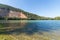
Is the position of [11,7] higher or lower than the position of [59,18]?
higher

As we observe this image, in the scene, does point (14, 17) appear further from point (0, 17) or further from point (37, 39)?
point (37, 39)

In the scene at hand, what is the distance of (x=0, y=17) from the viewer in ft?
304

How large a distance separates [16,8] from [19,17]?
23189 millimetres

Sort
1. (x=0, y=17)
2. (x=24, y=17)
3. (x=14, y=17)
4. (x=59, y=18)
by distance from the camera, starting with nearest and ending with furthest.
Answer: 1. (x=0, y=17)
2. (x=14, y=17)
3. (x=24, y=17)
4. (x=59, y=18)

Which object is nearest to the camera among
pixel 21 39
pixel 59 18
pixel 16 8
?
pixel 21 39

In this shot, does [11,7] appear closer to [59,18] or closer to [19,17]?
Result: [19,17]

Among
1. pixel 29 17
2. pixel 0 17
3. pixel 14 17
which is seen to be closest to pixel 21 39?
pixel 0 17

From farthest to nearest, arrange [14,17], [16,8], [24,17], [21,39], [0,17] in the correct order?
1. [16,8]
2. [24,17]
3. [14,17]
4. [0,17]
5. [21,39]

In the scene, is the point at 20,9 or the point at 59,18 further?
the point at 59,18

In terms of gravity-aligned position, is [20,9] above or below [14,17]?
above

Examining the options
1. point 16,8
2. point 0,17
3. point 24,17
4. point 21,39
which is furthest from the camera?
point 16,8

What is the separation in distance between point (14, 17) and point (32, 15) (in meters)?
33.0

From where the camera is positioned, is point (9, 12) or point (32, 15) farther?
point (32, 15)

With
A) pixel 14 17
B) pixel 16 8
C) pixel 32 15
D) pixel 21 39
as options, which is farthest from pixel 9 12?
pixel 21 39
